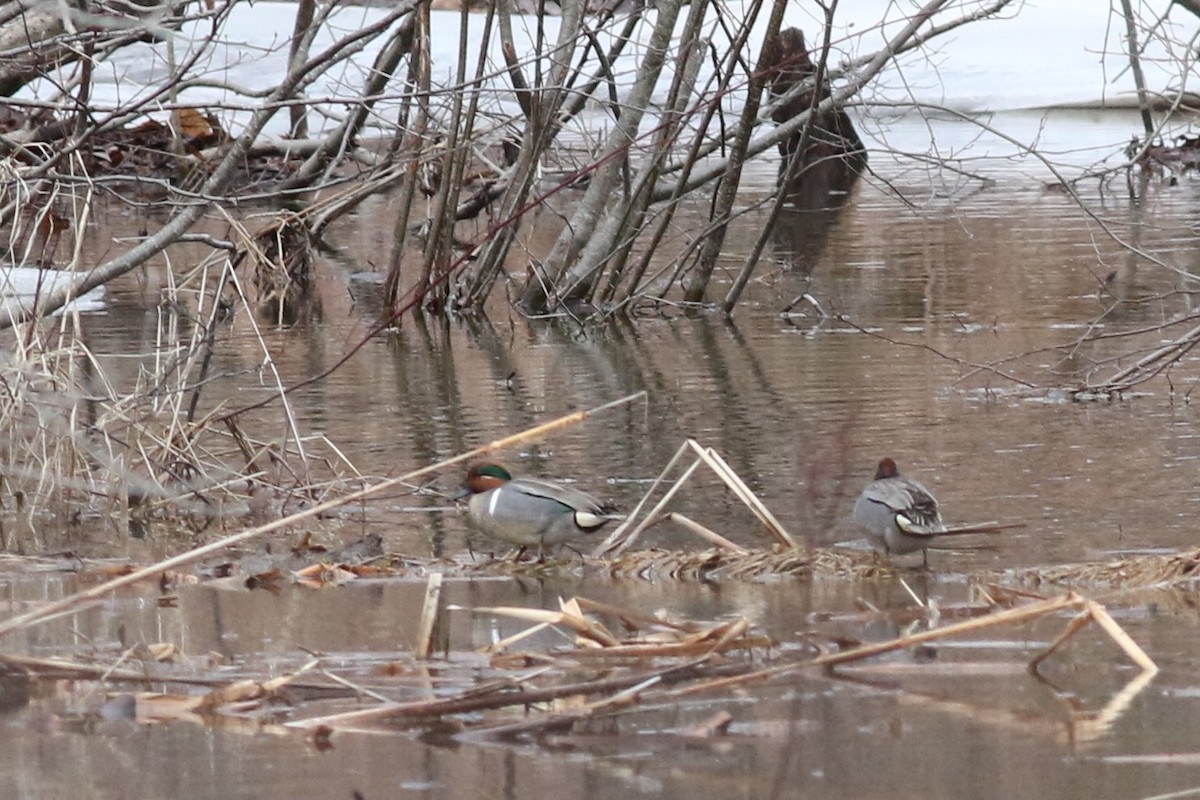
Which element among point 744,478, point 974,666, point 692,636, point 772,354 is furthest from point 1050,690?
point 772,354

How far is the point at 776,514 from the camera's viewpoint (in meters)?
6.56

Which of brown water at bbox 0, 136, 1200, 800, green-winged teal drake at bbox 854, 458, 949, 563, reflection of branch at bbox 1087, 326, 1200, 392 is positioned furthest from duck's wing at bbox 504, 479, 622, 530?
reflection of branch at bbox 1087, 326, 1200, 392

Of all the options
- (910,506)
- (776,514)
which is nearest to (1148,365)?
(776,514)

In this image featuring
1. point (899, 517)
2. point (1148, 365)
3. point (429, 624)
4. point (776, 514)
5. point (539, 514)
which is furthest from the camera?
point (1148, 365)

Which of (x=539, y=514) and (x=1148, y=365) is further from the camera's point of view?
(x=1148, y=365)

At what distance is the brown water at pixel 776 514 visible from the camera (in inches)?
A: 139

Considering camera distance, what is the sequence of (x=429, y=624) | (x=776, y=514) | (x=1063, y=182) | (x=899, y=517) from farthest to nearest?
(x=1063, y=182) → (x=776, y=514) → (x=899, y=517) → (x=429, y=624)

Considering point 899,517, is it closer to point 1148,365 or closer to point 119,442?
point 119,442

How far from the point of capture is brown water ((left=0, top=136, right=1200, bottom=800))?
11.5ft

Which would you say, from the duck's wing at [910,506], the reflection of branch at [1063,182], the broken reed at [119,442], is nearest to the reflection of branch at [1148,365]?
the reflection of branch at [1063,182]

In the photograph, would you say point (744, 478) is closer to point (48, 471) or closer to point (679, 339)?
point (48, 471)

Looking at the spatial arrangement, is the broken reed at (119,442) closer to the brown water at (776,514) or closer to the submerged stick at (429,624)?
the brown water at (776,514)

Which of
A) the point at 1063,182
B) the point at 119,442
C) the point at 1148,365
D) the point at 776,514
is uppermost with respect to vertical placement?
the point at 1063,182

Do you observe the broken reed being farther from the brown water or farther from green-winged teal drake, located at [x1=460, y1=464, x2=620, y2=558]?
green-winged teal drake, located at [x1=460, y1=464, x2=620, y2=558]
